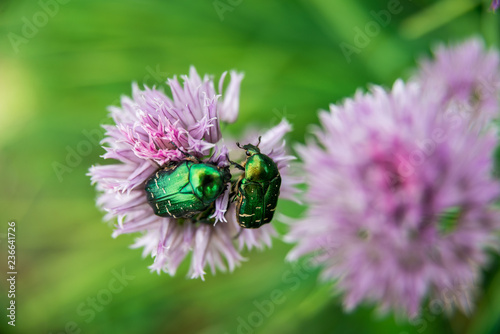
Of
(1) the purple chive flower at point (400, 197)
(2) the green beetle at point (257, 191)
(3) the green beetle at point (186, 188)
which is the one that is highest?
(3) the green beetle at point (186, 188)

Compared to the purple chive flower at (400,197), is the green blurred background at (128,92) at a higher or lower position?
higher

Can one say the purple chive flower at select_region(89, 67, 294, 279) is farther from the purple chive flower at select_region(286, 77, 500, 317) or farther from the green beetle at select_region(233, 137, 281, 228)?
the purple chive flower at select_region(286, 77, 500, 317)

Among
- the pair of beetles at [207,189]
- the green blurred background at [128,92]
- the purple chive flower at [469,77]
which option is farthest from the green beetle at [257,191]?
the green blurred background at [128,92]

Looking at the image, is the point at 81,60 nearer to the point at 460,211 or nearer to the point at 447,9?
the point at 447,9

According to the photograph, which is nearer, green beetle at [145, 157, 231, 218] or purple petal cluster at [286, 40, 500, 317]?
green beetle at [145, 157, 231, 218]

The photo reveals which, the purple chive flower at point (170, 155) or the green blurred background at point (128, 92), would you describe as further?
the green blurred background at point (128, 92)

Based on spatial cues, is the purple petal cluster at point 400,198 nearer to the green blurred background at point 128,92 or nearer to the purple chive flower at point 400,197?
the purple chive flower at point 400,197

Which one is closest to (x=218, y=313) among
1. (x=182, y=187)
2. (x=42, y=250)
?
(x=42, y=250)

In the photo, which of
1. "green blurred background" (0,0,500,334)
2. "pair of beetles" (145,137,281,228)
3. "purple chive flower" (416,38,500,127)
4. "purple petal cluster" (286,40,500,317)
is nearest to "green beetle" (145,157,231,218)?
"pair of beetles" (145,137,281,228)
